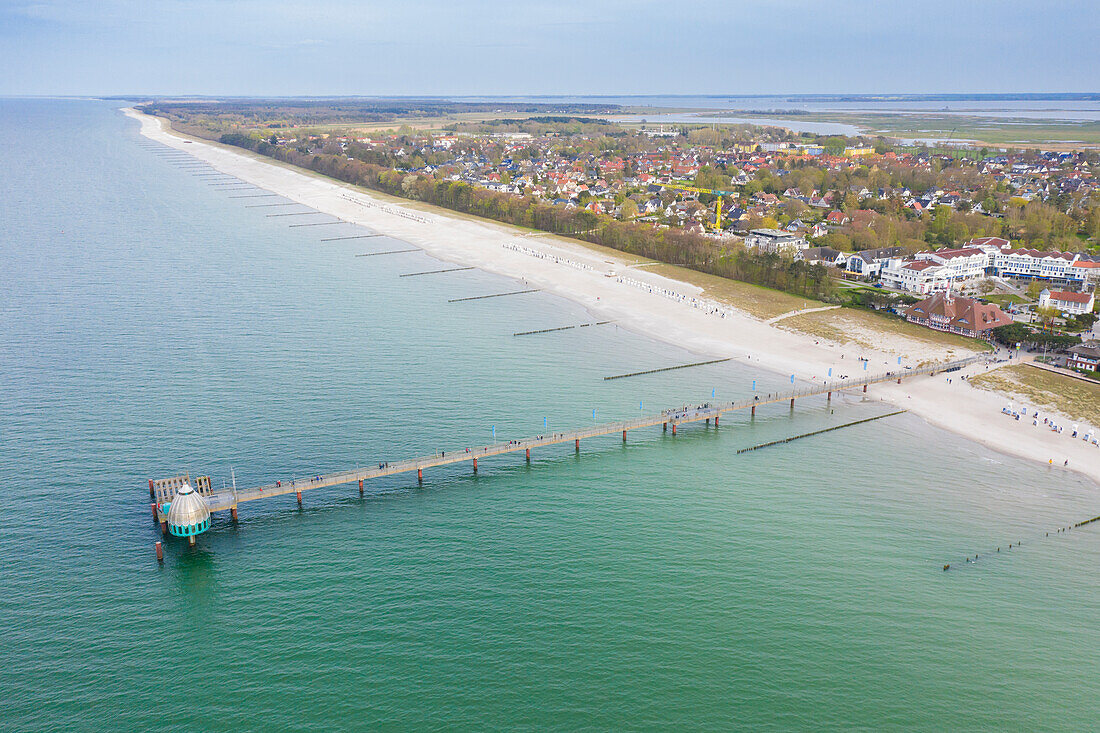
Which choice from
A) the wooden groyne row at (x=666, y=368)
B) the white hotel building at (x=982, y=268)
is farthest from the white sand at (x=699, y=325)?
the white hotel building at (x=982, y=268)

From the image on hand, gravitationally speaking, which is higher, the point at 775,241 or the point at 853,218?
the point at 853,218

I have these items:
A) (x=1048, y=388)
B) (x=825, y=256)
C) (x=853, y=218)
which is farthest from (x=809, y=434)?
(x=853, y=218)

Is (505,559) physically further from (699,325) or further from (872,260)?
(872,260)

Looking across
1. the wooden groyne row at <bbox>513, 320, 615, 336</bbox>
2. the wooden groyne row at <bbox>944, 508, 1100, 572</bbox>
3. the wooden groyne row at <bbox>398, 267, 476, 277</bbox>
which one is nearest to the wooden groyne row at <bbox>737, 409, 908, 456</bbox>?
the wooden groyne row at <bbox>944, 508, 1100, 572</bbox>

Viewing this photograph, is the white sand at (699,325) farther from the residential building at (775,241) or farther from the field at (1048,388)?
the residential building at (775,241)

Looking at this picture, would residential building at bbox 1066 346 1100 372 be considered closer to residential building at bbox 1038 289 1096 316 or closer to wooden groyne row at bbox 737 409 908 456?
residential building at bbox 1038 289 1096 316

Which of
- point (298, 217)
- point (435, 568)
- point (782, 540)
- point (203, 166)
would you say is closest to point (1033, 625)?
point (782, 540)
